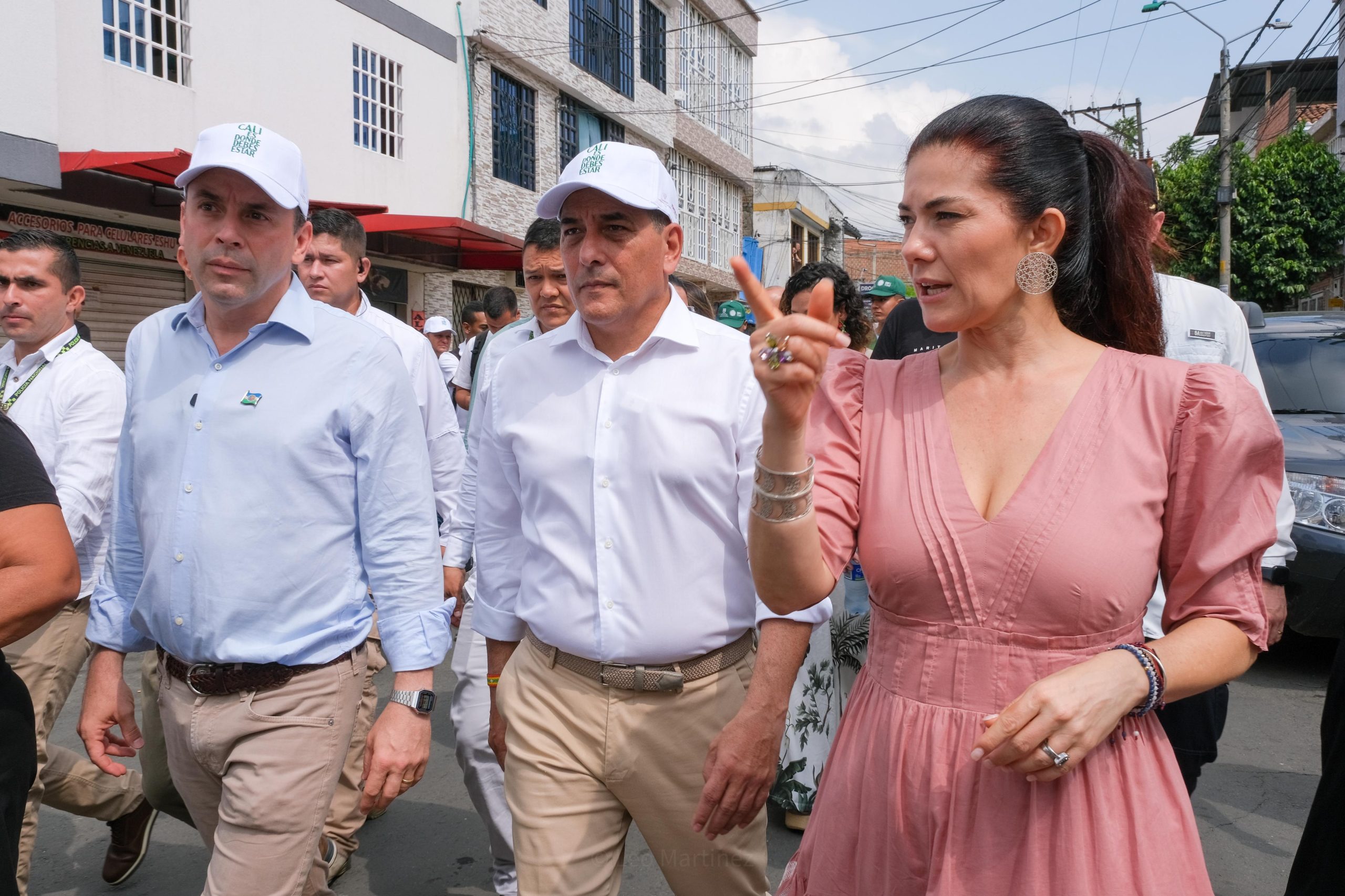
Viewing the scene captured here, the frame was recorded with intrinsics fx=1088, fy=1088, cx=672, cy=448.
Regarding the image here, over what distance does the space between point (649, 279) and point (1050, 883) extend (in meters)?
1.70

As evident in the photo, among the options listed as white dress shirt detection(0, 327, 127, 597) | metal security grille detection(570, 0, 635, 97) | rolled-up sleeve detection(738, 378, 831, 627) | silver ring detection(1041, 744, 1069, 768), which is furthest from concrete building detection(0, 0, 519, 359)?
silver ring detection(1041, 744, 1069, 768)

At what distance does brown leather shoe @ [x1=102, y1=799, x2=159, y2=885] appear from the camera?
Answer: 161 inches

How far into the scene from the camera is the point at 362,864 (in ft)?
14.0

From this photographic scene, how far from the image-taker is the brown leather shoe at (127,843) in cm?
409

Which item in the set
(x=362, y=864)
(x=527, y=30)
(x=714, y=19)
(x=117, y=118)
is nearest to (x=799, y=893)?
(x=362, y=864)

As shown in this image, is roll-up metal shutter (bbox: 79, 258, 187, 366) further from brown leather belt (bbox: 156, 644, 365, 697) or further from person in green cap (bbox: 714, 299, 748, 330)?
brown leather belt (bbox: 156, 644, 365, 697)

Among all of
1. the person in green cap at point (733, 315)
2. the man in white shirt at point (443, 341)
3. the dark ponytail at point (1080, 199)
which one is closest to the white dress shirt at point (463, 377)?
the man in white shirt at point (443, 341)

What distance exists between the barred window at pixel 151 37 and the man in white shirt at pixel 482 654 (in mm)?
9669

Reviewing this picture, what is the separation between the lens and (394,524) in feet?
9.23

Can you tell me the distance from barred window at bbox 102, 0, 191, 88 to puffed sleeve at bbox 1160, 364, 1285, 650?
41.9 feet

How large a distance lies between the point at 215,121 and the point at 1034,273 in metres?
13.6

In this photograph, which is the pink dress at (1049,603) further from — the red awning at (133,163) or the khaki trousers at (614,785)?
the red awning at (133,163)

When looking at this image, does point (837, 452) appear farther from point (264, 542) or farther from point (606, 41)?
point (606, 41)

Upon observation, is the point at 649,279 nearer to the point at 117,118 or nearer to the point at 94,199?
the point at 94,199
